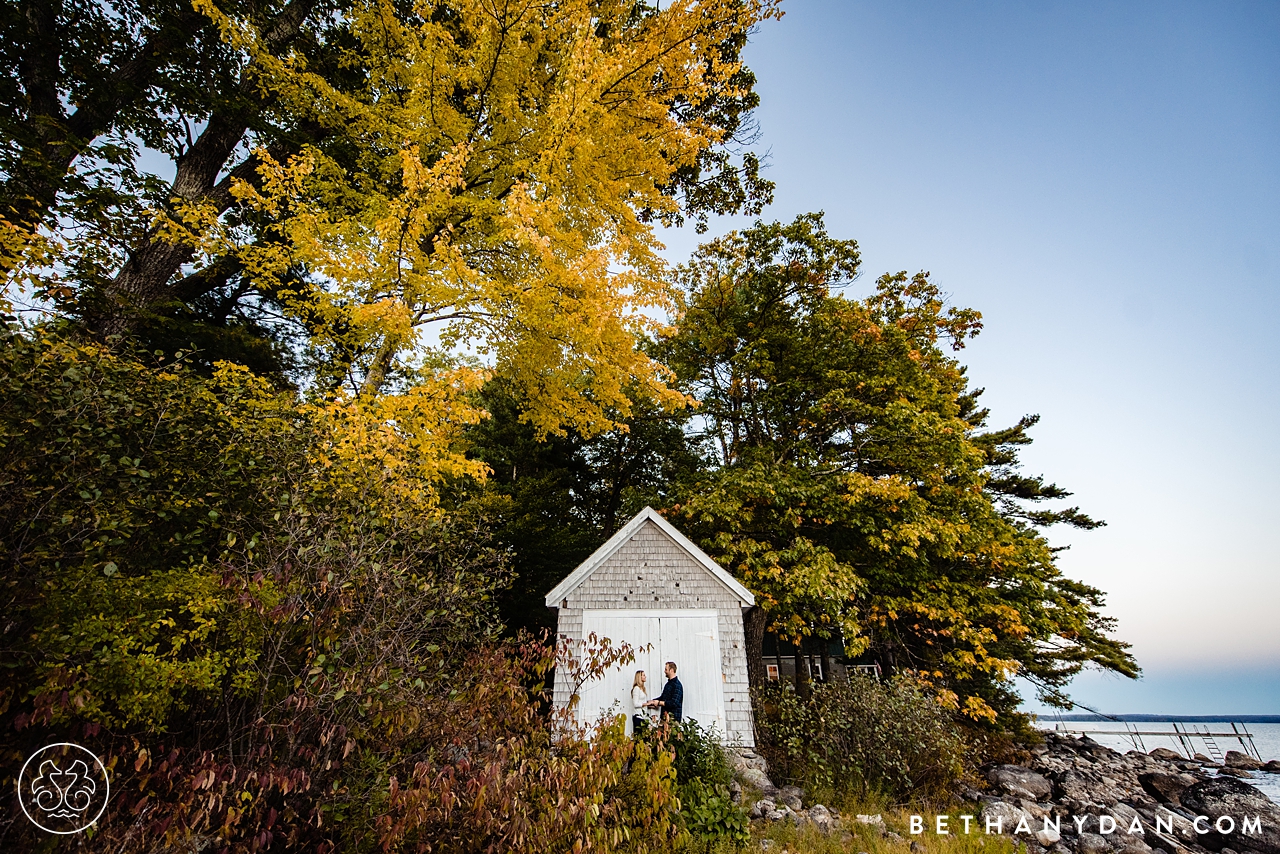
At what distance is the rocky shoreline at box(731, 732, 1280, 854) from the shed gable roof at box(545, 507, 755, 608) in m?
2.84

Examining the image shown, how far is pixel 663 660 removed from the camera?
941 centimetres

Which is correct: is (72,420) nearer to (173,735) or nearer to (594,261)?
(173,735)

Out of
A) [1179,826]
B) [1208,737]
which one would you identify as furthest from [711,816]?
[1208,737]

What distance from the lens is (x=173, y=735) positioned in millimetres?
3402

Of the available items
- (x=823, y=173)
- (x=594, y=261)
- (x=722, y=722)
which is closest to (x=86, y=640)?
(x=594, y=261)

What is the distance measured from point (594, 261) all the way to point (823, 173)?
13.4 metres

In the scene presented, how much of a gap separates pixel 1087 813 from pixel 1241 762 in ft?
71.5

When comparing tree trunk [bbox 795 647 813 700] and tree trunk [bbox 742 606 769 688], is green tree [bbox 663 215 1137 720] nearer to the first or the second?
A: tree trunk [bbox 742 606 769 688]

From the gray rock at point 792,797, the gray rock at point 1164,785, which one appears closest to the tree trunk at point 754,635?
the gray rock at point 792,797

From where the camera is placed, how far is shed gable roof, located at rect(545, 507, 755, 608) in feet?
32.4

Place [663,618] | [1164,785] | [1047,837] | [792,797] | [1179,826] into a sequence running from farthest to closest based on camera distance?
[1164,785] < [663,618] < [1179,826] < [792,797] < [1047,837]

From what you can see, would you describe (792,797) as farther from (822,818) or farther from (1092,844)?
(1092,844)

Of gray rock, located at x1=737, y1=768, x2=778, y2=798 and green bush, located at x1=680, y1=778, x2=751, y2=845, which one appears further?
gray rock, located at x1=737, y1=768, x2=778, y2=798

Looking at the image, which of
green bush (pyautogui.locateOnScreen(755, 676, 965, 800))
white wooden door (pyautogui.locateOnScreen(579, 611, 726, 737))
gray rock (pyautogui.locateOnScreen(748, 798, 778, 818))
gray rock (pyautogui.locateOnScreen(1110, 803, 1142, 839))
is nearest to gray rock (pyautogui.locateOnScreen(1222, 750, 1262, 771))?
gray rock (pyautogui.locateOnScreen(1110, 803, 1142, 839))
